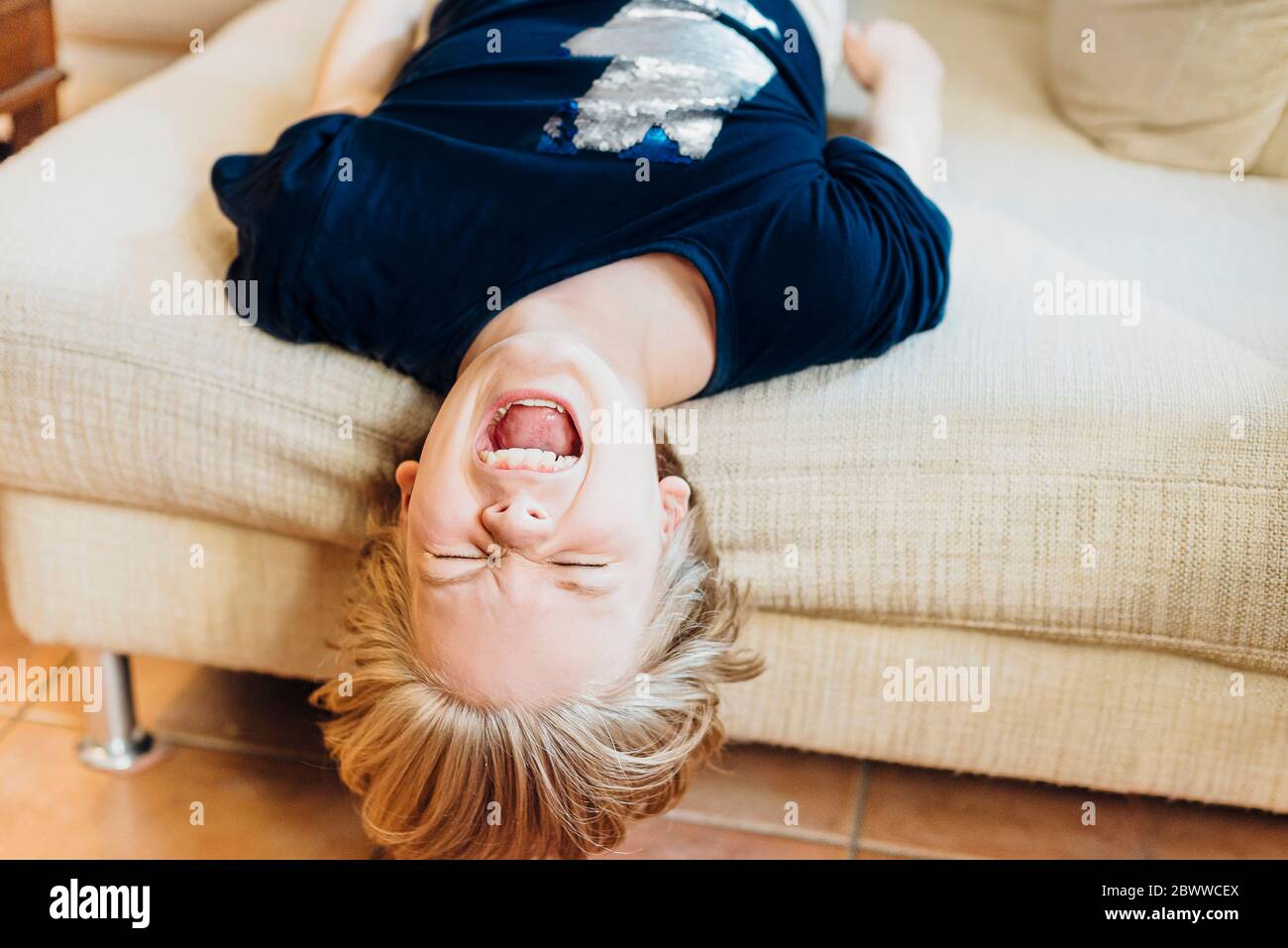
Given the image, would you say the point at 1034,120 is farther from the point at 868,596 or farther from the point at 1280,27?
the point at 868,596

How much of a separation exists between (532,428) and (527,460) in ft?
0.15

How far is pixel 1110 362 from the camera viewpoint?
1104 mm

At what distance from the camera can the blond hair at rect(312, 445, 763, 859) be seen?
925 mm

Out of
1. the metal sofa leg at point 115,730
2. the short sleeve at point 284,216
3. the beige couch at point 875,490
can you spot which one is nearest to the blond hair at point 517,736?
the beige couch at point 875,490

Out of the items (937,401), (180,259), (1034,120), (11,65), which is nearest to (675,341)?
(937,401)

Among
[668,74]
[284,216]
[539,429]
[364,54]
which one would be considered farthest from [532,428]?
[364,54]

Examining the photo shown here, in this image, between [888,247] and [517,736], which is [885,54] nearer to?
[888,247]

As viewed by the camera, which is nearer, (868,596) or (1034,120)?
(868,596)

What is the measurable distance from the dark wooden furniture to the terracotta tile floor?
33.0 inches

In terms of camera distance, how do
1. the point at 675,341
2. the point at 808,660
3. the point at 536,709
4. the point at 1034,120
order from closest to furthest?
the point at 536,709 → the point at 675,341 → the point at 808,660 → the point at 1034,120

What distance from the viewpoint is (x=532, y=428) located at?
37.2 inches

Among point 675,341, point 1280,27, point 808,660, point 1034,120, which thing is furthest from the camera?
Answer: point 1034,120

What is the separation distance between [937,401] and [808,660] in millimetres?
282

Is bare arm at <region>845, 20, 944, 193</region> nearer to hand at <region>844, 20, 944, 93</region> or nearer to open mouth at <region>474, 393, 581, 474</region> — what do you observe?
hand at <region>844, 20, 944, 93</region>
